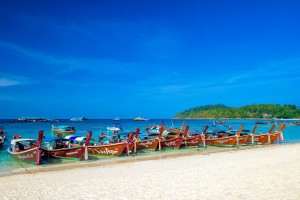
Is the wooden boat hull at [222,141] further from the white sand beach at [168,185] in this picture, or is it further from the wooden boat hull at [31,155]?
the wooden boat hull at [31,155]

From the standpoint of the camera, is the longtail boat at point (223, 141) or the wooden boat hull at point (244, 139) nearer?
the longtail boat at point (223, 141)

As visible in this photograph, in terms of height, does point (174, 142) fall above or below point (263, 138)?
above

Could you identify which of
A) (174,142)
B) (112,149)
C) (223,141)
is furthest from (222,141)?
(112,149)

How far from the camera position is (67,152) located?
1928cm

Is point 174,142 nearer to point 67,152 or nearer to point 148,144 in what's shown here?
point 148,144

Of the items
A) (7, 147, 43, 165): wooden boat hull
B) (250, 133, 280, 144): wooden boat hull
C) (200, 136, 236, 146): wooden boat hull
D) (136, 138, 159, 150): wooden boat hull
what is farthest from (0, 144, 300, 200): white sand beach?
(250, 133, 280, 144): wooden boat hull

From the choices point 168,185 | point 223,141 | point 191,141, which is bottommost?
point 168,185

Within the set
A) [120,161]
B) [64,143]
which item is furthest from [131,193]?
[64,143]

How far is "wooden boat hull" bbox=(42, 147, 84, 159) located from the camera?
753 inches

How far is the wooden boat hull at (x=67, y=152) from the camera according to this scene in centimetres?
1912

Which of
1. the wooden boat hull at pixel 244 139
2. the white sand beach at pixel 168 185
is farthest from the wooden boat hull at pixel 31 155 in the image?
the wooden boat hull at pixel 244 139

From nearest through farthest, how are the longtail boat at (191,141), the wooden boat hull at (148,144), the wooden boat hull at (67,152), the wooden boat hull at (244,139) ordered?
the wooden boat hull at (67,152)
the wooden boat hull at (148,144)
the longtail boat at (191,141)
the wooden boat hull at (244,139)

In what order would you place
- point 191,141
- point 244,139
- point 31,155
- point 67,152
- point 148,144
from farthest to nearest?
point 244,139 → point 191,141 → point 148,144 → point 67,152 → point 31,155

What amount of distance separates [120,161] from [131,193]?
31.0 feet
